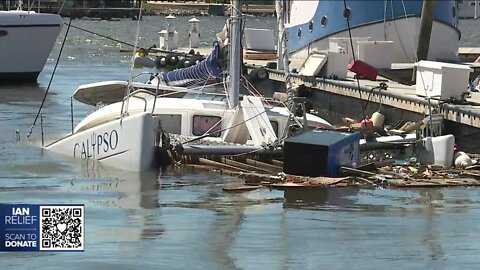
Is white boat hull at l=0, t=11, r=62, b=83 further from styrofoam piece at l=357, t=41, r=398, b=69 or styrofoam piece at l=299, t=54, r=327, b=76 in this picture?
styrofoam piece at l=357, t=41, r=398, b=69

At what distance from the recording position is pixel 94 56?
67562mm

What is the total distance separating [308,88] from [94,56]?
34.9m

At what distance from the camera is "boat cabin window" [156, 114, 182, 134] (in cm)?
2336

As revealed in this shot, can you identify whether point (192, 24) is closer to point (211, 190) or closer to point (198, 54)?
point (198, 54)

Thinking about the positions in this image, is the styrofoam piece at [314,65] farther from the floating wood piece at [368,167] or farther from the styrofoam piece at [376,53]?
the floating wood piece at [368,167]

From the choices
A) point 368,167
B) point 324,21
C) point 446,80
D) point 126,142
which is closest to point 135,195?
point 126,142

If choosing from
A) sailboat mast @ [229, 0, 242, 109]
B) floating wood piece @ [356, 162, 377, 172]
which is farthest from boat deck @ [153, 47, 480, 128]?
floating wood piece @ [356, 162, 377, 172]

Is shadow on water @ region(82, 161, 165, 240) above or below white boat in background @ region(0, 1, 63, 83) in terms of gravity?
below

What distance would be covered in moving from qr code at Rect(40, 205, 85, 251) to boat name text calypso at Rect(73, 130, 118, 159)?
27.1 feet

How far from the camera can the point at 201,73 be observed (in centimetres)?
2864

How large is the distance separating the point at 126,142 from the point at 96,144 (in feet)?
3.82

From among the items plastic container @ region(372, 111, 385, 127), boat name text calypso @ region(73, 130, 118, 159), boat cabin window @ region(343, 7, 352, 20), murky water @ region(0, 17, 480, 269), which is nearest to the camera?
murky water @ region(0, 17, 480, 269)

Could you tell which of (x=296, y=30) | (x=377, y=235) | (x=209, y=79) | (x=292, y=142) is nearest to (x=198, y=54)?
(x=296, y=30)

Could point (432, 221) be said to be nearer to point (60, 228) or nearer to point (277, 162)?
point (277, 162)
